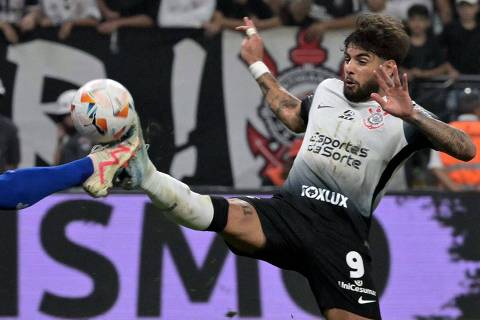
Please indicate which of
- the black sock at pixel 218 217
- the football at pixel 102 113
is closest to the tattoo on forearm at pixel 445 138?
the black sock at pixel 218 217

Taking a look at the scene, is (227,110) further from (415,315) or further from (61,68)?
(415,315)

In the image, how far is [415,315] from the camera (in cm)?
891

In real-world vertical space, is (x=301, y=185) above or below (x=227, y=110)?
above

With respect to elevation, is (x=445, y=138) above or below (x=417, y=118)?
below

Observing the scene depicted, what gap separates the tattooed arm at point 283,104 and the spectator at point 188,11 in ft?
13.9

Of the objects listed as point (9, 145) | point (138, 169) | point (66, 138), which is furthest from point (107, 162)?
point (66, 138)

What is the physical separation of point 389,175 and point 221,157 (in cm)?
455

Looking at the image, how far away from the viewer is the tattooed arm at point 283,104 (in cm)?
705

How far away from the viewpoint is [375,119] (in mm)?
6656

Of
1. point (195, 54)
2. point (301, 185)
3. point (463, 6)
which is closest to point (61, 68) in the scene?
point (195, 54)

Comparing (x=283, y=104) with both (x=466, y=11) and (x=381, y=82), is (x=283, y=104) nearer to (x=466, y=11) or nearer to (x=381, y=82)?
(x=381, y=82)

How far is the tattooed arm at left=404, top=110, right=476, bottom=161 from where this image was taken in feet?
20.3

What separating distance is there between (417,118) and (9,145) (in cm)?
504

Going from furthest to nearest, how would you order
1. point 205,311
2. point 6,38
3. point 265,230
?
point 6,38
point 205,311
point 265,230
